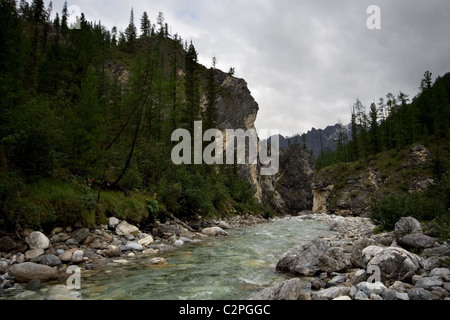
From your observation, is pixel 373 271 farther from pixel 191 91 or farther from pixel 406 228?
pixel 191 91

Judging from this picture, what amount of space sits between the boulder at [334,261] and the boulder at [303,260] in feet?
0.74

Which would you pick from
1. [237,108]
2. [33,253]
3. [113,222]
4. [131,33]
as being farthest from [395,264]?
[131,33]

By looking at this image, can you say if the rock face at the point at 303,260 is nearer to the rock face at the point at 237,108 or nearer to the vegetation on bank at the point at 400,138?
the vegetation on bank at the point at 400,138

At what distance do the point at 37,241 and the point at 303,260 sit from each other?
917 cm

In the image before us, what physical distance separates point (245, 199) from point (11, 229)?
107 ft

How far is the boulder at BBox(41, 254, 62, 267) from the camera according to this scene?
7459 millimetres

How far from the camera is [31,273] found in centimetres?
632

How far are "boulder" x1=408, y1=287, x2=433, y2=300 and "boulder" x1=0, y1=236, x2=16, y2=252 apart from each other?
11.0 m

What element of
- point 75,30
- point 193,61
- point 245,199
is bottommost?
point 245,199

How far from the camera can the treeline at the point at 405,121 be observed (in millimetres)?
Result: 60062
